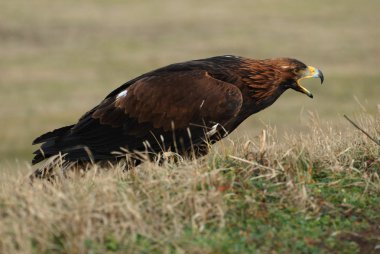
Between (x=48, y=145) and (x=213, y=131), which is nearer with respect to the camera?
(x=213, y=131)

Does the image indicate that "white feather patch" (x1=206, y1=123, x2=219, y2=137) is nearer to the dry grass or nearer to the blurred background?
the dry grass

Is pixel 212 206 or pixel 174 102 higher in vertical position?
pixel 174 102

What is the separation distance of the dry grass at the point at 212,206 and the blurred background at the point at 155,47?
12401 millimetres

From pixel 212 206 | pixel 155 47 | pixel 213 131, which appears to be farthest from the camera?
pixel 155 47

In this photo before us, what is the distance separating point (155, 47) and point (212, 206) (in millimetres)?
32140

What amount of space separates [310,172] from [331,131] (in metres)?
1.18

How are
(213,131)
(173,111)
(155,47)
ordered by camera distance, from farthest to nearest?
(155,47)
(173,111)
(213,131)

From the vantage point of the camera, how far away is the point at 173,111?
741cm

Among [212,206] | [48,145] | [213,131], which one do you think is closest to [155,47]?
[48,145]

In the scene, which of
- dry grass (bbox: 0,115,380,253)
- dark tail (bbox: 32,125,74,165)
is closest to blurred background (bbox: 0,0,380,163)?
dark tail (bbox: 32,125,74,165)

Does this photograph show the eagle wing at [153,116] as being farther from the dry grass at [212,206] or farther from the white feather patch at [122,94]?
the dry grass at [212,206]

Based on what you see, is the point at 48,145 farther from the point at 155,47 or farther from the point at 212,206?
the point at 155,47

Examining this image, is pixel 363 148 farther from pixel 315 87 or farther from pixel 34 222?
pixel 315 87

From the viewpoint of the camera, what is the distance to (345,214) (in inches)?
209
